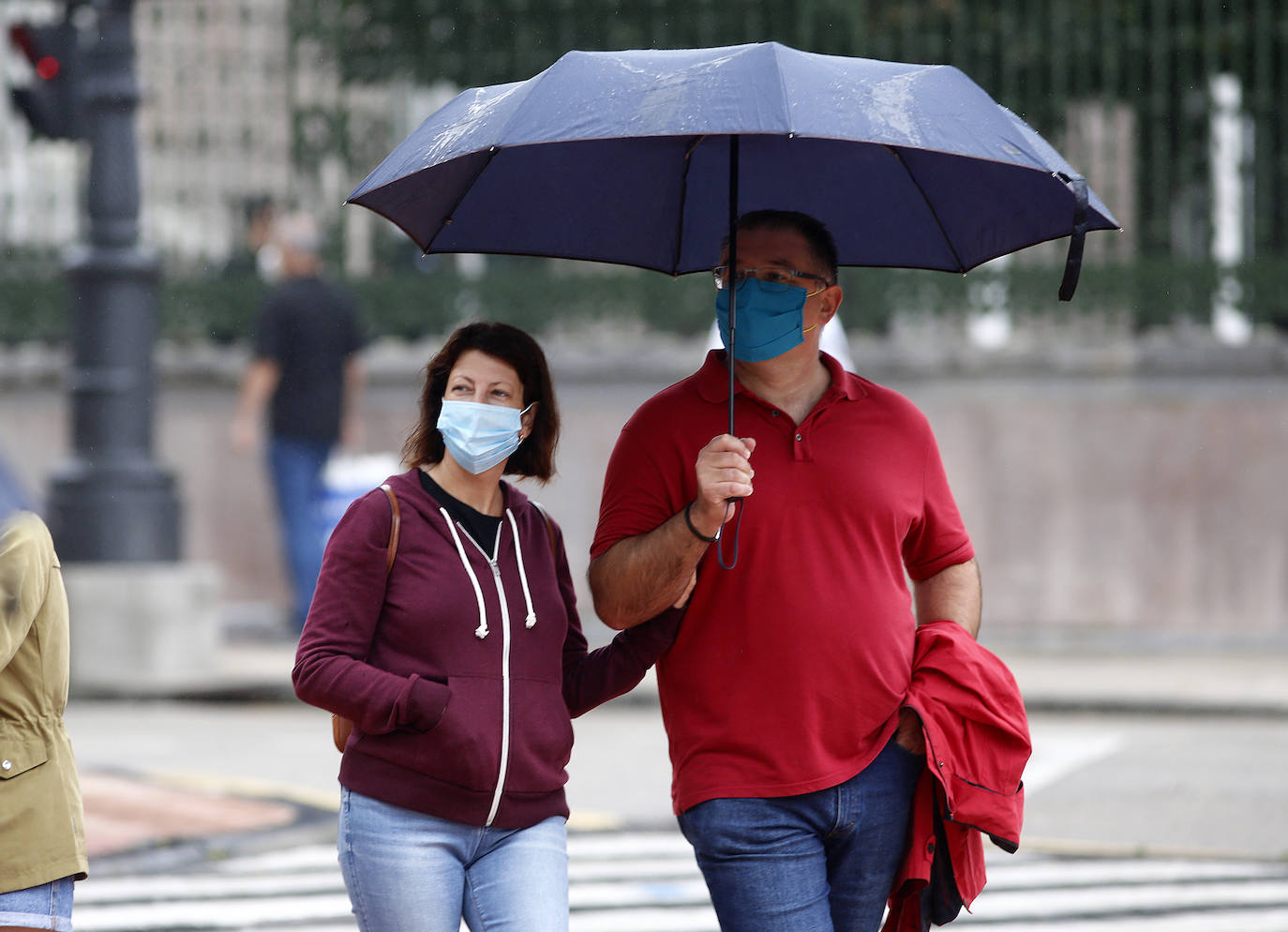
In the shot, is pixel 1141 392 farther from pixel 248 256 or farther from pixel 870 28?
pixel 248 256

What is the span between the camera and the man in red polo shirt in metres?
3.50

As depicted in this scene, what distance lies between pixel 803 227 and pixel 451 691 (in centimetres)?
107

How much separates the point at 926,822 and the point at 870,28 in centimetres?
912

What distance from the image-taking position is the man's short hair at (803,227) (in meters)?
3.72

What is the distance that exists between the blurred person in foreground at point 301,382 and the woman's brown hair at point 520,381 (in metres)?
7.46

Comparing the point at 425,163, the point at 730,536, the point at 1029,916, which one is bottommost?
the point at 1029,916

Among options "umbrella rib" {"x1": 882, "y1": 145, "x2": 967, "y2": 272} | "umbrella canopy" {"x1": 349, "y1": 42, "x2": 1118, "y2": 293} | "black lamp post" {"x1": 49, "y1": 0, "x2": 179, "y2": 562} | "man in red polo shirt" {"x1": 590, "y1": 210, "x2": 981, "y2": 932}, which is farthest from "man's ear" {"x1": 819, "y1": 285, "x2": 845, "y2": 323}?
"black lamp post" {"x1": 49, "y1": 0, "x2": 179, "y2": 562}

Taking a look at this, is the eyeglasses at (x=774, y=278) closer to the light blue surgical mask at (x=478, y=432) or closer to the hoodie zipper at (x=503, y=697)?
the light blue surgical mask at (x=478, y=432)

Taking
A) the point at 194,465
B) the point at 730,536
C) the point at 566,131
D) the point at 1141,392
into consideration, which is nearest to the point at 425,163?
the point at 566,131

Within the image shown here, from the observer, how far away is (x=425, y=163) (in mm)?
3557

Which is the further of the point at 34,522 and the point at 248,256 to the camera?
the point at 248,256

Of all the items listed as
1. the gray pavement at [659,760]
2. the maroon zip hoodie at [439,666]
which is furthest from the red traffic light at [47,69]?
the maroon zip hoodie at [439,666]

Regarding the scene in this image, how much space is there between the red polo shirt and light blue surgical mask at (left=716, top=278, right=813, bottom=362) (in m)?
0.09

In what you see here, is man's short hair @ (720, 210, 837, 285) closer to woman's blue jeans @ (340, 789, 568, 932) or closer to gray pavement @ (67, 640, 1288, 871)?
woman's blue jeans @ (340, 789, 568, 932)
